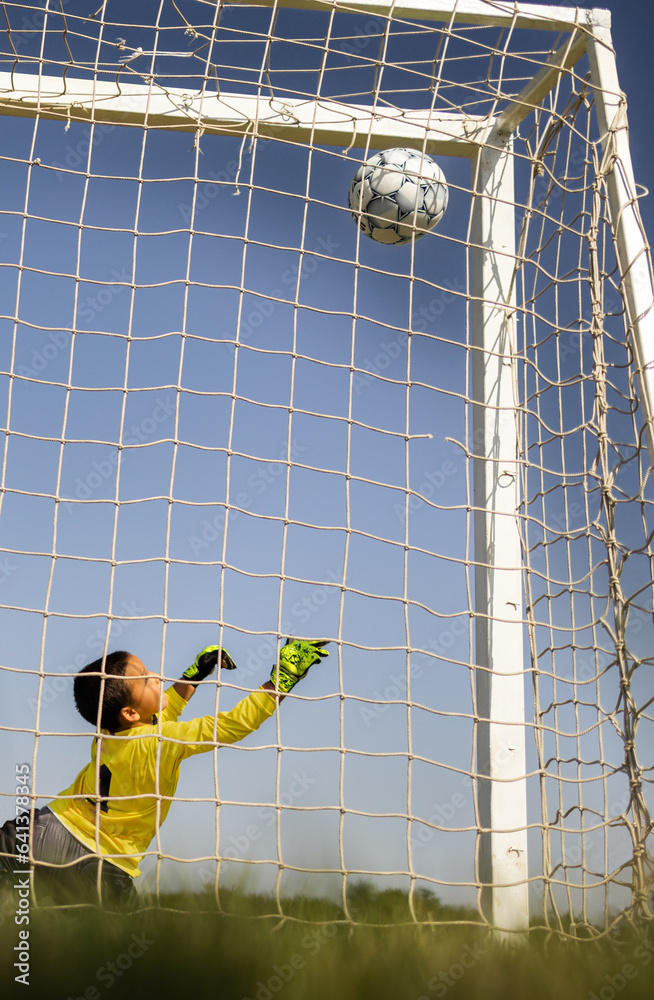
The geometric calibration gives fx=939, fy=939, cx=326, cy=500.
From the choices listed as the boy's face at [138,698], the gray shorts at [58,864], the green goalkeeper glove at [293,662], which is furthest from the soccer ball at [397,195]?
the gray shorts at [58,864]

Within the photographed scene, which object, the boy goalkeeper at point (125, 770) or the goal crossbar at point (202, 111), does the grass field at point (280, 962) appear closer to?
the boy goalkeeper at point (125, 770)

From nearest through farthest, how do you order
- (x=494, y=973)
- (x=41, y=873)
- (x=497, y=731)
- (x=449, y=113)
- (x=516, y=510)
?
(x=494, y=973), (x=41, y=873), (x=497, y=731), (x=516, y=510), (x=449, y=113)

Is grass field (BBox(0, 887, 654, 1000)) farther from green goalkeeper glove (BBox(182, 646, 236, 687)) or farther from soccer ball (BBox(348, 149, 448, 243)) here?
soccer ball (BBox(348, 149, 448, 243))

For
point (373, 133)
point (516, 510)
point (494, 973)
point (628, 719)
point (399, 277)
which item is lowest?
point (494, 973)

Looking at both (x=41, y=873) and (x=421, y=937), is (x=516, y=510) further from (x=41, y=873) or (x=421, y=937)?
(x=41, y=873)

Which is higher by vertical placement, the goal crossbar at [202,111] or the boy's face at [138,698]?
the goal crossbar at [202,111]

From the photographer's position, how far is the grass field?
174 cm

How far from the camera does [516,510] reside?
3.39 meters

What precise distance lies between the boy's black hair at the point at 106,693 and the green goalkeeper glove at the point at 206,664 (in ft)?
0.69

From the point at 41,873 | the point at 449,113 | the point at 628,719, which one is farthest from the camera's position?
the point at 449,113

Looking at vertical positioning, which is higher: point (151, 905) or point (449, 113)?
point (449, 113)

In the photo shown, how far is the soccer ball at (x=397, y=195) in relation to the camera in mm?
3352

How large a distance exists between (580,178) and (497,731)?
2.06 metres

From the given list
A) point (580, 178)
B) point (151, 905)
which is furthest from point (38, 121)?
point (151, 905)
